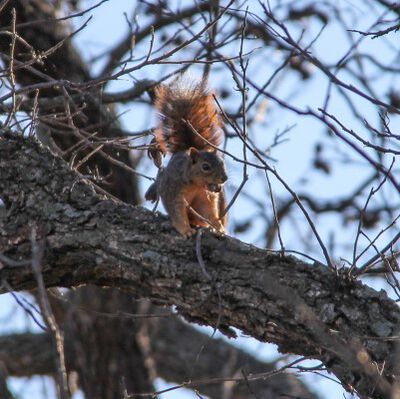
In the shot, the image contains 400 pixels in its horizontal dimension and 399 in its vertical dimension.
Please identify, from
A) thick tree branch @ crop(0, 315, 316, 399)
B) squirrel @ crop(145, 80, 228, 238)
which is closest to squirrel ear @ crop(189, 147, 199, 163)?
squirrel @ crop(145, 80, 228, 238)

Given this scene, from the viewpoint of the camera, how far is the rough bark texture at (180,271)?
2455 mm

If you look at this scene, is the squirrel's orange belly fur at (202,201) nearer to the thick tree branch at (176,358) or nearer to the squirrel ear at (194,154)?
the squirrel ear at (194,154)

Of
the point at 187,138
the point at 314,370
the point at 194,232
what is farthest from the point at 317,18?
the point at 314,370

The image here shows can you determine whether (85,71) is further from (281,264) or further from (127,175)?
(281,264)

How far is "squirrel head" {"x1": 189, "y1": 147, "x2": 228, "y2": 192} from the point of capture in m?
3.19

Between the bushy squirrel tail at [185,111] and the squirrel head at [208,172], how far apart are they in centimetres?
9

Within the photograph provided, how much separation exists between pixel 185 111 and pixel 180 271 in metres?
0.89

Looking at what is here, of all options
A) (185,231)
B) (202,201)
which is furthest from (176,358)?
(185,231)

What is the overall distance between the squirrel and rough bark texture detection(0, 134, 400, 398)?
40cm

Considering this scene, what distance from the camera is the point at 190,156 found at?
3.24 meters

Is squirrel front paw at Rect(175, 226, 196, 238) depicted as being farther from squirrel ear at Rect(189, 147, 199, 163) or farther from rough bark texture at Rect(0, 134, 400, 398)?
squirrel ear at Rect(189, 147, 199, 163)

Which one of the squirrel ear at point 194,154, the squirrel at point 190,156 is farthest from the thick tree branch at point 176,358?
the squirrel ear at point 194,154

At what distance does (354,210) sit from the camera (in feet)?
17.5

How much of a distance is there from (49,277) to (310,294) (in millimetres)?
753
